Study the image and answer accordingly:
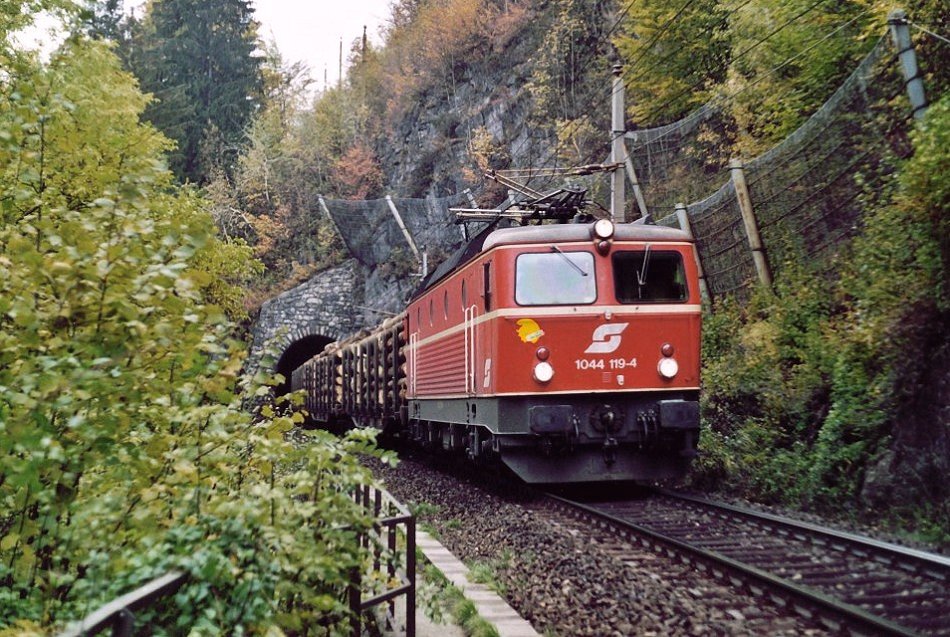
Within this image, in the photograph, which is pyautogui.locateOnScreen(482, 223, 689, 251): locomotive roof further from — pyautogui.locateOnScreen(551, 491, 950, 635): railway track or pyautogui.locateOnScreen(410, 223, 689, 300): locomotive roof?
pyautogui.locateOnScreen(551, 491, 950, 635): railway track

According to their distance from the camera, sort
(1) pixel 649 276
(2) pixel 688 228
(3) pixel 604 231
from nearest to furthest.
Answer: (3) pixel 604 231, (1) pixel 649 276, (2) pixel 688 228

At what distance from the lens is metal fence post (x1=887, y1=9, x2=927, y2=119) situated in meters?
10.4

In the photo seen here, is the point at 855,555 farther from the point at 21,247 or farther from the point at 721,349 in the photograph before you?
the point at 721,349

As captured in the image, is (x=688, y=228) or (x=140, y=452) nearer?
(x=140, y=452)

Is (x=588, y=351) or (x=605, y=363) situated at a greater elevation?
(x=588, y=351)

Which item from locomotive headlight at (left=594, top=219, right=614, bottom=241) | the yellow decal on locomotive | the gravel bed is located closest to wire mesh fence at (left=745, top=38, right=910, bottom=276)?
locomotive headlight at (left=594, top=219, right=614, bottom=241)

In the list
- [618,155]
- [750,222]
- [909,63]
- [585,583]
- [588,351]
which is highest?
[618,155]

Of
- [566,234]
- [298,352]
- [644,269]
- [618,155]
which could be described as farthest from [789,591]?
[298,352]

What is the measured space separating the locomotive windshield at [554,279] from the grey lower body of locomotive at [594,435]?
1151 millimetres

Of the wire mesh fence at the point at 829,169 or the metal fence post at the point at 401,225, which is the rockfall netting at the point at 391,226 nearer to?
the metal fence post at the point at 401,225

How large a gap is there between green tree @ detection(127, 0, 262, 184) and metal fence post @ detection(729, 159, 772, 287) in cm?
4667

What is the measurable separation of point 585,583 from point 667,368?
4.17m

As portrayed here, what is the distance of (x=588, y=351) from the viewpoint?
34.2ft

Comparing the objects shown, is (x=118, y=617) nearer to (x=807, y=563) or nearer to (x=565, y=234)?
(x=807, y=563)
